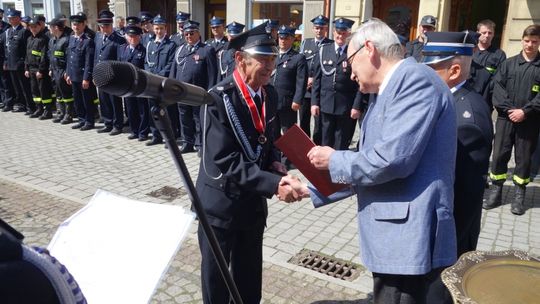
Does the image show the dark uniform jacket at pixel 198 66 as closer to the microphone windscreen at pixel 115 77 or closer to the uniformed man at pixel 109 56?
the uniformed man at pixel 109 56

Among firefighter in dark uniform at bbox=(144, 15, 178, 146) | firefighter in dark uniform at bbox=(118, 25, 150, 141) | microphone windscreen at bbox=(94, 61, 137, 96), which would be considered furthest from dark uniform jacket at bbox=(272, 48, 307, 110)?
microphone windscreen at bbox=(94, 61, 137, 96)

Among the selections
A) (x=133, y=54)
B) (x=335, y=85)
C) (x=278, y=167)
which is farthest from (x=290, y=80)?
(x=278, y=167)

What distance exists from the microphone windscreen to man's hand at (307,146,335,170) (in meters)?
1.15

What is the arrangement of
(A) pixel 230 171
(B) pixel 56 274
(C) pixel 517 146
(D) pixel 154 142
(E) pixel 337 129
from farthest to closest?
(D) pixel 154 142 → (E) pixel 337 129 → (C) pixel 517 146 → (A) pixel 230 171 → (B) pixel 56 274

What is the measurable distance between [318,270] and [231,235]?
4.99 feet

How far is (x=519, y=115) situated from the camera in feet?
19.2

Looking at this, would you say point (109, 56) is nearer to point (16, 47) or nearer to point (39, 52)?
point (39, 52)

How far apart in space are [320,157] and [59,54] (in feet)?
29.8

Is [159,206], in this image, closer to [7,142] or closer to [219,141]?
[219,141]

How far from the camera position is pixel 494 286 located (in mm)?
1802

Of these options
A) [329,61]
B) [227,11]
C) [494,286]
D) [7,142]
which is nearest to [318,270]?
[494,286]

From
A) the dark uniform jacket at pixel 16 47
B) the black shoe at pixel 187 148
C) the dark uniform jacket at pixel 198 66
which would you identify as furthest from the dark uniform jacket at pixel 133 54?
the dark uniform jacket at pixel 16 47

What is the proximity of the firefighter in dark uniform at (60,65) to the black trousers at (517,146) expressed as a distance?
8513mm

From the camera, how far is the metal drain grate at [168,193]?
6.01 m
